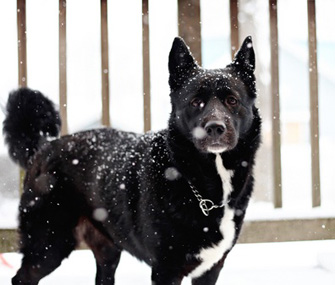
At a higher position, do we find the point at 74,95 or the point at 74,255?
the point at 74,95

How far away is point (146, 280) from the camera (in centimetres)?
340

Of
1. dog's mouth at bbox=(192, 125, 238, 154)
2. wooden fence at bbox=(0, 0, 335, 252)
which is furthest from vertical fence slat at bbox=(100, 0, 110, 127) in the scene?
dog's mouth at bbox=(192, 125, 238, 154)

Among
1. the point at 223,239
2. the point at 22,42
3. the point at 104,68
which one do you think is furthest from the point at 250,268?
the point at 22,42

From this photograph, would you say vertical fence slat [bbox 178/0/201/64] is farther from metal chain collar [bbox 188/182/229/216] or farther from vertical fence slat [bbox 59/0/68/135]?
metal chain collar [bbox 188/182/229/216]

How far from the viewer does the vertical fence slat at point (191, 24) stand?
3.54 m

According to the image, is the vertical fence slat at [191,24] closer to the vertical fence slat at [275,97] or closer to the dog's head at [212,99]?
the vertical fence slat at [275,97]

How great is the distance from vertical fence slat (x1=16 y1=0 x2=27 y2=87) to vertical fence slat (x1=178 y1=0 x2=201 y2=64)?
110 cm

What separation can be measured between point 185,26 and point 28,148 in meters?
1.42

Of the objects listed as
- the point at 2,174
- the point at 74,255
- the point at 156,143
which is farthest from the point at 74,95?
the point at 156,143

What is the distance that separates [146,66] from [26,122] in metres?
1.09

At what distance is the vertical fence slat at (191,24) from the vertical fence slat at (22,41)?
3.62ft

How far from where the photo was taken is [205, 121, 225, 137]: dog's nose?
2.10 meters

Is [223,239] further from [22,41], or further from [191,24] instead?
[22,41]

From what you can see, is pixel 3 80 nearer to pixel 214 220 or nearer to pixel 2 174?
pixel 2 174
